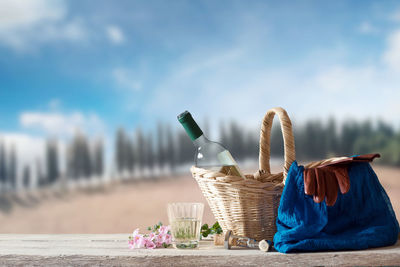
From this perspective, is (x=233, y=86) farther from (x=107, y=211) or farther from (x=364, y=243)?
(x=364, y=243)

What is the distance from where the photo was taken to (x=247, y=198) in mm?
1030

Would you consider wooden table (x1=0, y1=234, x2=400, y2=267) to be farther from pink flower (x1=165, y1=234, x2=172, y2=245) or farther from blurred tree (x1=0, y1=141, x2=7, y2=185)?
blurred tree (x1=0, y1=141, x2=7, y2=185)

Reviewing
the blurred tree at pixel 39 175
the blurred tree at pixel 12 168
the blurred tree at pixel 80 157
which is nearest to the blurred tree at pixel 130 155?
the blurred tree at pixel 80 157

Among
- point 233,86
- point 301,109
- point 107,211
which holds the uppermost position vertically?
point 233,86

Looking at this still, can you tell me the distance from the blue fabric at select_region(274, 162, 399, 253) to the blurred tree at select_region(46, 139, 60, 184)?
9.08ft

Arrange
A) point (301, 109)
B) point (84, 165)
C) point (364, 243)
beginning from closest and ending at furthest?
point (364, 243) < point (301, 109) < point (84, 165)

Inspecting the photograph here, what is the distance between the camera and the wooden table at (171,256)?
0.91 metres

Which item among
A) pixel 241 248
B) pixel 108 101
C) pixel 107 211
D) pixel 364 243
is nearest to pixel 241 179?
pixel 241 248

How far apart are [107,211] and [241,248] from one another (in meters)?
2.75

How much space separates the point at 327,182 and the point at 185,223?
0.36 metres

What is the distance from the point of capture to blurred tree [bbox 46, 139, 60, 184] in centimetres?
342

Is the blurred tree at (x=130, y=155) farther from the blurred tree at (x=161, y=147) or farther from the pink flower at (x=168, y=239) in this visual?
the pink flower at (x=168, y=239)

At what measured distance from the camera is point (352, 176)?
1000mm

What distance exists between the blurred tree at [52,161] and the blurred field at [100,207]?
150mm
